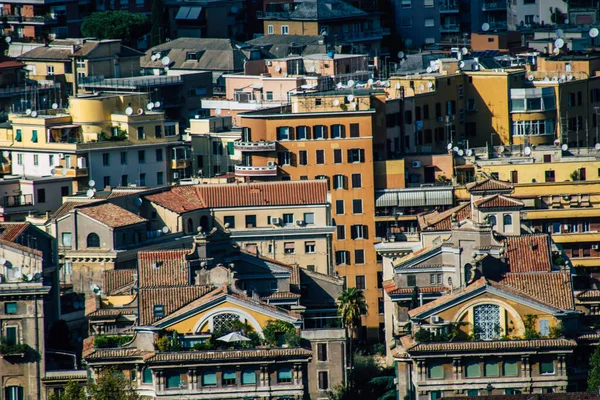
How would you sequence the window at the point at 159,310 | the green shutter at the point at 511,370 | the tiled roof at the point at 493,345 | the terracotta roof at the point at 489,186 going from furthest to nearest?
the terracotta roof at the point at 489,186
the window at the point at 159,310
the green shutter at the point at 511,370
the tiled roof at the point at 493,345

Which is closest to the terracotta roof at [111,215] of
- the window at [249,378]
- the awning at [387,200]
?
the awning at [387,200]

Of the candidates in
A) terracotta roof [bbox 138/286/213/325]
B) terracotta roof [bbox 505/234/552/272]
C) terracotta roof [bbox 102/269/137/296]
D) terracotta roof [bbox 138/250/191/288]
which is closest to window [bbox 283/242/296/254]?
terracotta roof [bbox 102/269/137/296]

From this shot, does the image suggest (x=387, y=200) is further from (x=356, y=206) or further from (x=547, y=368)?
(x=547, y=368)

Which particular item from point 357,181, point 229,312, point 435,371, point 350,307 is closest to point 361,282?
point 357,181

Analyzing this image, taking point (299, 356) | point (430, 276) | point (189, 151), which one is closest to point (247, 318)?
point (299, 356)

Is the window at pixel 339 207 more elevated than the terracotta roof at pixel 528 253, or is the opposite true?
the window at pixel 339 207

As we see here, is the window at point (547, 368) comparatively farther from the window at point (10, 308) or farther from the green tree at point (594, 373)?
the window at point (10, 308)
